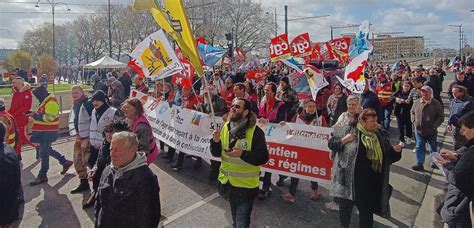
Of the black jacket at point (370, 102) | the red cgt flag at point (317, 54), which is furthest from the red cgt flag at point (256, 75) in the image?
the black jacket at point (370, 102)

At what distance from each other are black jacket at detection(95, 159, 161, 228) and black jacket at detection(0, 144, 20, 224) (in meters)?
1.34

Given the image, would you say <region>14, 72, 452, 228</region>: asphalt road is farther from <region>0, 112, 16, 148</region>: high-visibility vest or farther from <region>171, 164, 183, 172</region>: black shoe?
<region>0, 112, 16, 148</region>: high-visibility vest

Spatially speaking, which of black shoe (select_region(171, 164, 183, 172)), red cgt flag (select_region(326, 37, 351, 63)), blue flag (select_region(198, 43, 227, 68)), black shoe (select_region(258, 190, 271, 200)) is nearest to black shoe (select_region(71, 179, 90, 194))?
black shoe (select_region(171, 164, 183, 172))

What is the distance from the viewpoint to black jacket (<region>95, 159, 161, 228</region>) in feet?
8.66

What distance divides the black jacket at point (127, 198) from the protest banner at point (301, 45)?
32.6ft

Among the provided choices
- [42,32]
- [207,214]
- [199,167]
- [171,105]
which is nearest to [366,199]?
[207,214]

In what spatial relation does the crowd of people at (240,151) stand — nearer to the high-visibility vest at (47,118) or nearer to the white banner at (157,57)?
the high-visibility vest at (47,118)

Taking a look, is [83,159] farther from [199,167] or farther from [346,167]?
[346,167]

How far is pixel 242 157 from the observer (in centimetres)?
351

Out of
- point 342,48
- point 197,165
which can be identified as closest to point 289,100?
point 197,165

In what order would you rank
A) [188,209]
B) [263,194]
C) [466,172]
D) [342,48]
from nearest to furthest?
[466,172], [188,209], [263,194], [342,48]

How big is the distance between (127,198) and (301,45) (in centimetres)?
1017

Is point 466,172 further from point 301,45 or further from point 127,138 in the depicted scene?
point 301,45

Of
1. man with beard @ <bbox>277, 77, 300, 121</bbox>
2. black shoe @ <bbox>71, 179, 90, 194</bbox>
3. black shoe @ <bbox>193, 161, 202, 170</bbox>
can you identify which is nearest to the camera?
black shoe @ <bbox>71, 179, 90, 194</bbox>
